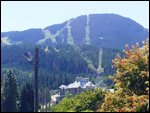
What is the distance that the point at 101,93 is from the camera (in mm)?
47469

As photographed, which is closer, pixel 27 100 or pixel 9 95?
pixel 27 100

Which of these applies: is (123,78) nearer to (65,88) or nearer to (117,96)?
(117,96)

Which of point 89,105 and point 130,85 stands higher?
point 130,85

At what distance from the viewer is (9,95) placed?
85438 mm

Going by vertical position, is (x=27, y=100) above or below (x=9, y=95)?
below

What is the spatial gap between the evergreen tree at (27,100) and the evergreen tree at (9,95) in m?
1.25

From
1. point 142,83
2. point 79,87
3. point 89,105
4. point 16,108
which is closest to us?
point 142,83

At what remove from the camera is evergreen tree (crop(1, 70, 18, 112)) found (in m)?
83.5

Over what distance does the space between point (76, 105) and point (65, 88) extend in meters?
150

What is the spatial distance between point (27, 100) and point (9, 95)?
322cm

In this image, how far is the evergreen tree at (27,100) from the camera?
8317 centimetres

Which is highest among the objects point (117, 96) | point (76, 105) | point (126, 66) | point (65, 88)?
point (126, 66)

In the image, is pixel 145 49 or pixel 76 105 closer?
pixel 145 49

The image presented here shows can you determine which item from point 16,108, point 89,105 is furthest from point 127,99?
point 16,108
